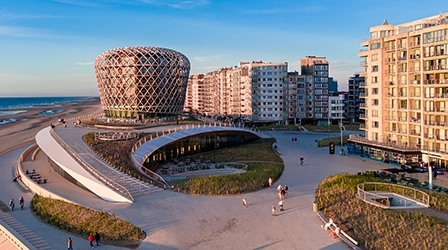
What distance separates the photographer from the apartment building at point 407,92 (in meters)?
38.7

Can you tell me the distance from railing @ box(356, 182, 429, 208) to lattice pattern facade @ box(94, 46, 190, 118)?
5653 centimetres

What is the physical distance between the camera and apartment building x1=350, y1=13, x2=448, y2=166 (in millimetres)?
38688

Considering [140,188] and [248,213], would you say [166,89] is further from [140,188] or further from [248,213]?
[248,213]

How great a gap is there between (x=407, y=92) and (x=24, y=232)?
3957cm

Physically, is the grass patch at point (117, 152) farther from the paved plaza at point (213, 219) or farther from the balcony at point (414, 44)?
the balcony at point (414, 44)

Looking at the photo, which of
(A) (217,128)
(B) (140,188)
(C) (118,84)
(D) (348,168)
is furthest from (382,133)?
(C) (118,84)

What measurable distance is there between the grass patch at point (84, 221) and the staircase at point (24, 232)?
1481 mm

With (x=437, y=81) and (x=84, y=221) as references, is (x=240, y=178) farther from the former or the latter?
(x=437, y=81)

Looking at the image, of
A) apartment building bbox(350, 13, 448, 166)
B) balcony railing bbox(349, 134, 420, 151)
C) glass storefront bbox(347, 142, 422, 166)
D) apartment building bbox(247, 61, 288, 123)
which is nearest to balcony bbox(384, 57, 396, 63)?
apartment building bbox(350, 13, 448, 166)

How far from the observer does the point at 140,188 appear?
27.2 meters

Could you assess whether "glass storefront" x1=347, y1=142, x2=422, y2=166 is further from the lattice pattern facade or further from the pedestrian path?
the lattice pattern facade

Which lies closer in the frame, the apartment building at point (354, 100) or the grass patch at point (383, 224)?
the grass patch at point (383, 224)

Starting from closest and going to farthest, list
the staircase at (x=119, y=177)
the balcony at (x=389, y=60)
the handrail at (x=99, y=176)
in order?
the handrail at (x=99, y=176)
the staircase at (x=119, y=177)
the balcony at (x=389, y=60)

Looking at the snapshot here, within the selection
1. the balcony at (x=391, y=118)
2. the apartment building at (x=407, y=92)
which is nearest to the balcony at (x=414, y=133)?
the apartment building at (x=407, y=92)
